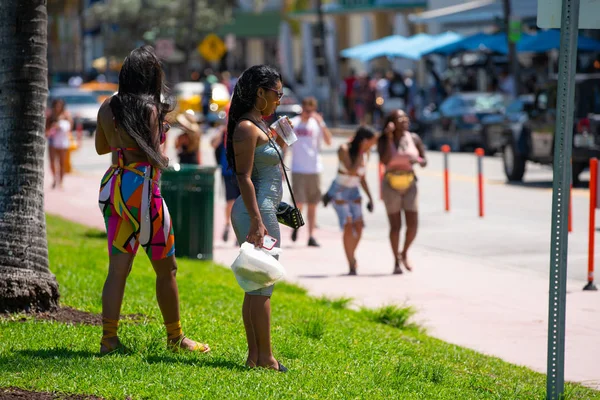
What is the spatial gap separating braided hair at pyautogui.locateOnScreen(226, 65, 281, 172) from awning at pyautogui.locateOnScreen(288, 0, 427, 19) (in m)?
42.7

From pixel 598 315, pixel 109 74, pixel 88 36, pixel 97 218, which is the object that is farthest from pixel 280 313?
pixel 88 36

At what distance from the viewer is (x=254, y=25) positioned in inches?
2606

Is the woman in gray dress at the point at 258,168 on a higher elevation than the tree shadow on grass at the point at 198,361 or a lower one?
higher

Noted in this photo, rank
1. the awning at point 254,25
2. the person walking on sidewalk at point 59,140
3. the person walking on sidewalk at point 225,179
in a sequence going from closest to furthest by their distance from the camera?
the person walking on sidewalk at point 225,179 → the person walking on sidewalk at point 59,140 → the awning at point 254,25

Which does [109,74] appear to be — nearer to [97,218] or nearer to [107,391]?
[97,218]

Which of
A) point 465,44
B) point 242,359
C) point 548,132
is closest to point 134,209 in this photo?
point 242,359

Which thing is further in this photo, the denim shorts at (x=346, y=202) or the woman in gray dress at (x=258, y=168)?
the denim shorts at (x=346, y=202)

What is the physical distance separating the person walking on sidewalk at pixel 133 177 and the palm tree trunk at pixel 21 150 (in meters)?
1.31

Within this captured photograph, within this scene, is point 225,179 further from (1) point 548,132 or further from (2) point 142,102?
(1) point 548,132

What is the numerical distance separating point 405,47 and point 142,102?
34.2 m

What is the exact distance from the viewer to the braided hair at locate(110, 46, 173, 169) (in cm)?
618

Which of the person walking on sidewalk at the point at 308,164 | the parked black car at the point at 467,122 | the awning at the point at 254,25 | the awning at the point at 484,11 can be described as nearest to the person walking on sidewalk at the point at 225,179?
the person walking on sidewalk at the point at 308,164

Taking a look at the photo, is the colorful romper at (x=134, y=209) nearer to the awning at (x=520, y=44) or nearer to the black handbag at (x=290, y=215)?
the black handbag at (x=290, y=215)

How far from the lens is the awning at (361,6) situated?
48419 mm
